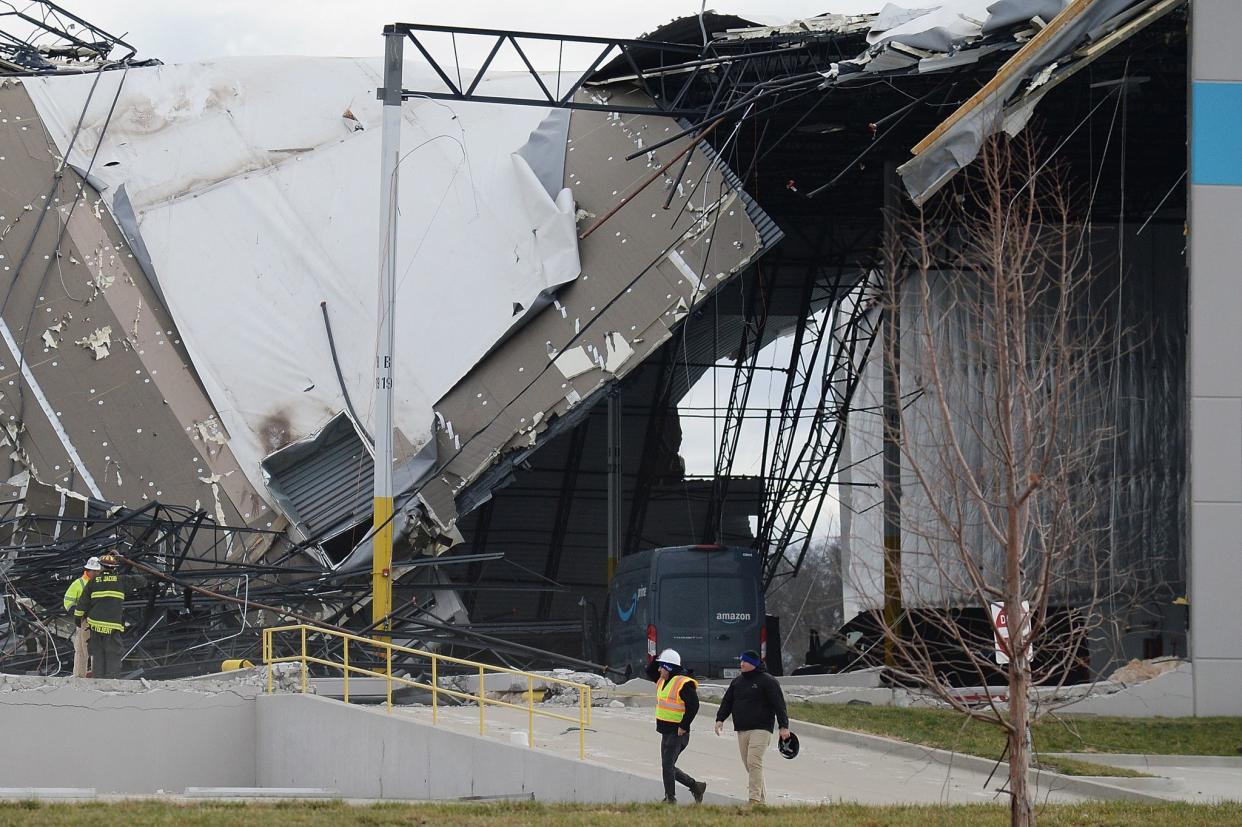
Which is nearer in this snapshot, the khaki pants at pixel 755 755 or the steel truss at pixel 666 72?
the khaki pants at pixel 755 755

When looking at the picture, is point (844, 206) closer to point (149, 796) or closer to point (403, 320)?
point (403, 320)

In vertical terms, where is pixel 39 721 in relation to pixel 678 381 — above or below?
below

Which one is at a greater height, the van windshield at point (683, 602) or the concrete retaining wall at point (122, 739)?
the van windshield at point (683, 602)

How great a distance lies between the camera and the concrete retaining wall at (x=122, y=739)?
58.6 ft

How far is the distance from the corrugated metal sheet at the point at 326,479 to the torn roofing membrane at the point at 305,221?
0.27 m

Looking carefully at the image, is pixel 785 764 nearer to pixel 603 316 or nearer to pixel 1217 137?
pixel 603 316

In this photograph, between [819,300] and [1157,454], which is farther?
[819,300]

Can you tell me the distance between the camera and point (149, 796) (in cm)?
1397

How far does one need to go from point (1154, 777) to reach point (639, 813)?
21.2 ft

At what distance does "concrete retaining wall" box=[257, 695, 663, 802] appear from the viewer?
14453mm

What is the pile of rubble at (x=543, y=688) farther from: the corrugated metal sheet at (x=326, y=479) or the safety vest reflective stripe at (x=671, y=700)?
the safety vest reflective stripe at (x=671, y=700)

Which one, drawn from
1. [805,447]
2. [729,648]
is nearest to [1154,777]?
[729,648]

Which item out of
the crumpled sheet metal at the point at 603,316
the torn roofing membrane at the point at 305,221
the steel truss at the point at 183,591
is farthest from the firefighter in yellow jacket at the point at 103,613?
the crumpled sheet metal at the point at 603,316

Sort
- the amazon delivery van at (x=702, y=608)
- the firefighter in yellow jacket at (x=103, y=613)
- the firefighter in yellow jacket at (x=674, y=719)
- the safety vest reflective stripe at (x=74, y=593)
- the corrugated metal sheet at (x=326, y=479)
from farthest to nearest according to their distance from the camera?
the corrugated metal sheet at (x=326, y=479) < the amazon delivery van at (x=702, y=608) < the safety vest reflective stripe at (x=74, y=593) < the firefighter in yellow jacket at (x=103, y=613) < the firefighter in yellow jacket at (x=674, y=719)
